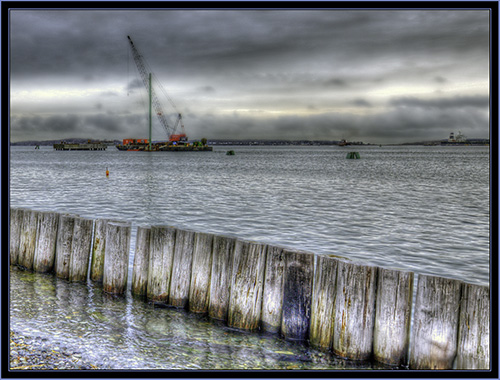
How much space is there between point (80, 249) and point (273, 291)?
4.38 metres

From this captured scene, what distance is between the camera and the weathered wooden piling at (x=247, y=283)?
6.52m

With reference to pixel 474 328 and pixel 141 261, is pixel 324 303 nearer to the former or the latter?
pixel 474 328

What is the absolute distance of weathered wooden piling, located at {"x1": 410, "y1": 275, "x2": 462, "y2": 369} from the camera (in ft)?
17.0

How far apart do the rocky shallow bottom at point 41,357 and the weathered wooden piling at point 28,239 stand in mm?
3428

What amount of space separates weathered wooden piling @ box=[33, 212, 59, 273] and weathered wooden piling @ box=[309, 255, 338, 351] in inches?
224

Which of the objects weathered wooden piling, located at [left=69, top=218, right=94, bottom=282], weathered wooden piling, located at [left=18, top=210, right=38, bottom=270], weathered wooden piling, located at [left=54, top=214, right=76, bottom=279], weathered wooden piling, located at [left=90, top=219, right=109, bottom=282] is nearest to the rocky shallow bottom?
weathered wooden piling, located at [left=90, top=219, right=109, bottom=282]

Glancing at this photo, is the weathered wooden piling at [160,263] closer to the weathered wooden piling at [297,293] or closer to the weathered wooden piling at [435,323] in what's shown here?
the weathered wooden piling at [297,293]

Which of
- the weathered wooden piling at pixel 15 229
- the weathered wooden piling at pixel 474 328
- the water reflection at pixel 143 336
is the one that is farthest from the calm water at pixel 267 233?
the weathered wooden piling at pixel 474 328

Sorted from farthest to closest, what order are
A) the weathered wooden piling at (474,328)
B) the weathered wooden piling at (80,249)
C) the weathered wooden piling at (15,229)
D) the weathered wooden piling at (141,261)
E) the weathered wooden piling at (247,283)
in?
the weathered wooden piling at (15,229) < the weathered wooden piling at (80,249) < the weathered wooden piling at (141,261) < the weathered wooden piling at (247,283) < the weathered wooden piling at (474,328)

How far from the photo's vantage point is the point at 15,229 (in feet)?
31.1

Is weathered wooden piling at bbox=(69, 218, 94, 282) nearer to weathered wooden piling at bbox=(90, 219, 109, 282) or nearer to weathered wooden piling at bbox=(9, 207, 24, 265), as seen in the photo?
weathered wooden piling at bbox=(90, 219, 109, 282)

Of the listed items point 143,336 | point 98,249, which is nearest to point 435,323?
point 143,336

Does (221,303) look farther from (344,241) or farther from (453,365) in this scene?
(344,241)

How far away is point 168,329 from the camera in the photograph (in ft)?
22.8
